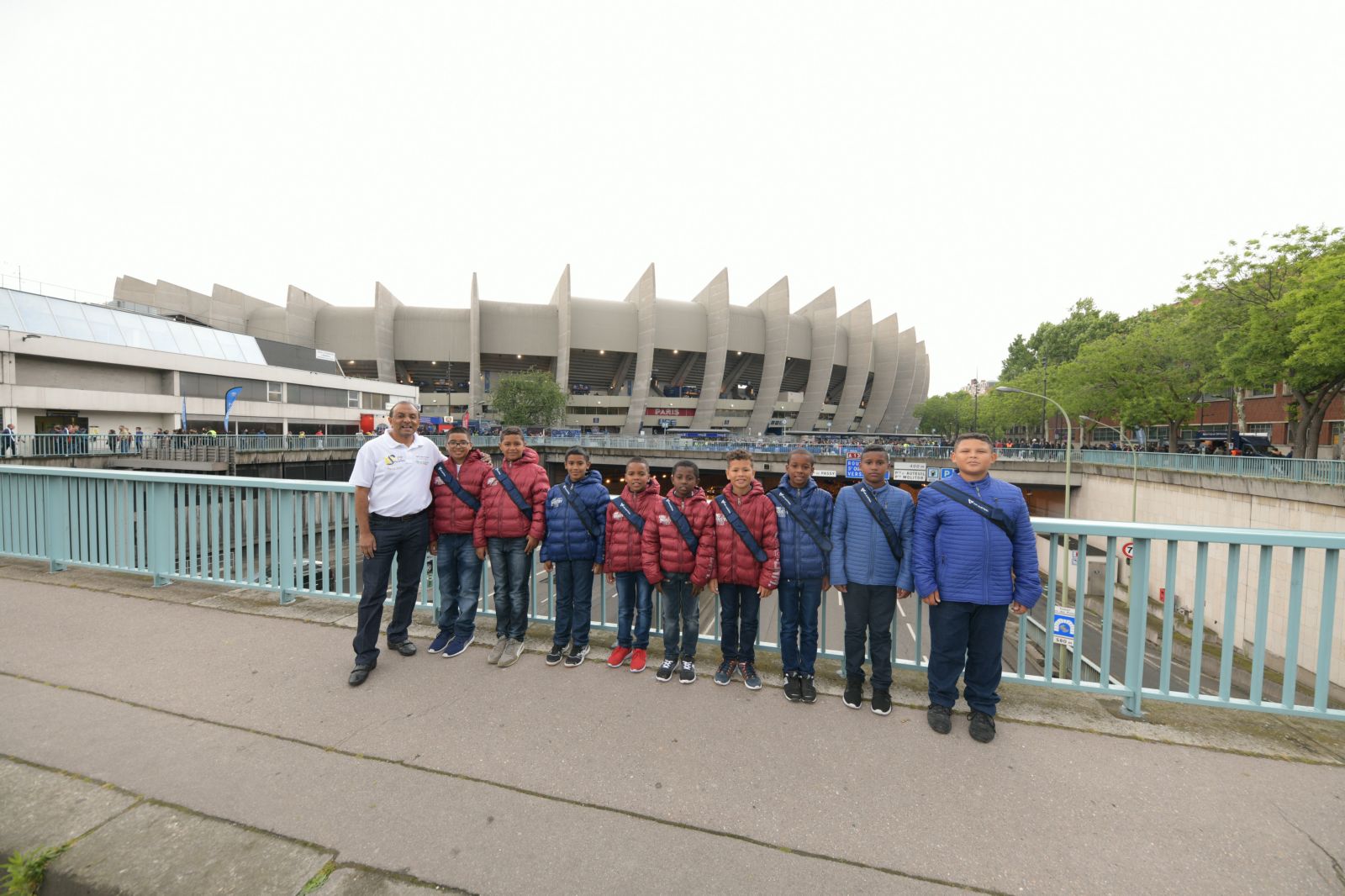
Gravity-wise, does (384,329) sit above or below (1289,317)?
above

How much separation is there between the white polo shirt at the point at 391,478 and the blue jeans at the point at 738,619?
241 centimetres

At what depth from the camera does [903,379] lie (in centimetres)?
8175

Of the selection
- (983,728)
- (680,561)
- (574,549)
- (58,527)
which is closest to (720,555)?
(680,561)

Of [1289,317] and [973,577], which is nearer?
[973,577]

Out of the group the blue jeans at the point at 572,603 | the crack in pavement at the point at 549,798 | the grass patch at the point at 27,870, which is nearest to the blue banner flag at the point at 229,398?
the crack in pavement at the point at 549,798

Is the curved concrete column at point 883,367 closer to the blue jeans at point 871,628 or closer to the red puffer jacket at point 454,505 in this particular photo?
the blue jeans at point 871,628

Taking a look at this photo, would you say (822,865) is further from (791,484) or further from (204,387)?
(204,387)

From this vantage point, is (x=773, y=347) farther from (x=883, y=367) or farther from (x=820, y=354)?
(x=883, y=367)

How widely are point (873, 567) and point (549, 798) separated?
2.31 metres

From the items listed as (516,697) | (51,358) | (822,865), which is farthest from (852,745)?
(51,358)

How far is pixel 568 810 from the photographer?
7.40 feet

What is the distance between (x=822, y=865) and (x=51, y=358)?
120ft

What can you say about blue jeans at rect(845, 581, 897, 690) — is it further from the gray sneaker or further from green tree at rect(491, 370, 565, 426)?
green tree at rect(491, 370, 565, 426)

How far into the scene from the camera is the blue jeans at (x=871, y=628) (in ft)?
10.7
